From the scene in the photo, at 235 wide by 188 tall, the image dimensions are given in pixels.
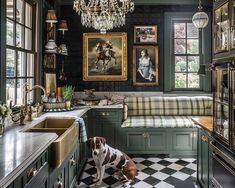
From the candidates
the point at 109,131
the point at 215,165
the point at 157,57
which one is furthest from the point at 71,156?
the point at 157,57

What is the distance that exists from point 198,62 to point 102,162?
3327 millimetres

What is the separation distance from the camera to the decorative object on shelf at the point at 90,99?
540 centimetres

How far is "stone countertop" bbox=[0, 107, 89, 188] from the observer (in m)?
1.50

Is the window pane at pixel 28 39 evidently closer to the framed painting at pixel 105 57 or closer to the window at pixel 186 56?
the framed painting at pixel 105 57

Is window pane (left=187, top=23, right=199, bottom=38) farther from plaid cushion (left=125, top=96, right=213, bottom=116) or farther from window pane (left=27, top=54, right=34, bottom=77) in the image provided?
window pane (left=27, top=54, right=34, bottom=77)

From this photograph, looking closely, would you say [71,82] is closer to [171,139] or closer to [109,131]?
[109,131]

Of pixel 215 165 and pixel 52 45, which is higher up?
pixel 52 45

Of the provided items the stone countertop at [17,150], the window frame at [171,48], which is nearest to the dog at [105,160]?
the stone countertop at [17,150]

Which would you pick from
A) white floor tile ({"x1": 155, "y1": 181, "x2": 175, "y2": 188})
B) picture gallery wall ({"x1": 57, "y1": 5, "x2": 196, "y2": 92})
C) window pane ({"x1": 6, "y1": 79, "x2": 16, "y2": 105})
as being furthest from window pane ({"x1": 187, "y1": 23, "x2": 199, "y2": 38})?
window pane ({"x1": 6, "y1": 79, "x2": 16, "y2": 105})

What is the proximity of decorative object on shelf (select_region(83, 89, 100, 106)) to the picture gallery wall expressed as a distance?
37 centimetres

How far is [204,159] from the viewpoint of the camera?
3.18 m

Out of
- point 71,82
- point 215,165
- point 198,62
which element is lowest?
point 215,165

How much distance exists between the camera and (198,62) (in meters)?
6.00

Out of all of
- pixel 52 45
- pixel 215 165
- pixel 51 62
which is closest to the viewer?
pixel 215 165
